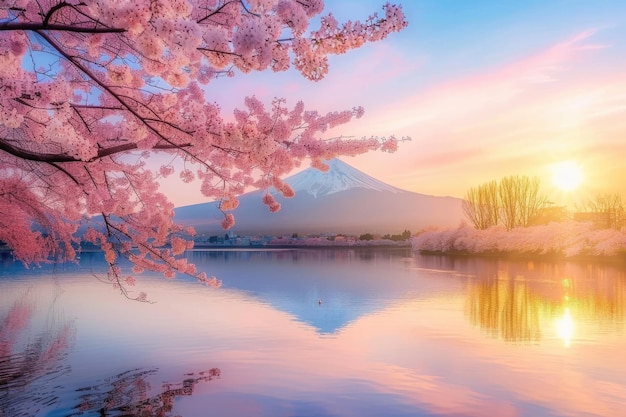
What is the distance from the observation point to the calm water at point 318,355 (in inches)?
322

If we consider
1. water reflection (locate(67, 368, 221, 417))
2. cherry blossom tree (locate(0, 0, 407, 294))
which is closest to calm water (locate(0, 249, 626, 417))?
water reflection (locate(67, 368, 221, 417))

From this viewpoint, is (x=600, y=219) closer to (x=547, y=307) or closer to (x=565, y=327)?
(x=547, y=307)

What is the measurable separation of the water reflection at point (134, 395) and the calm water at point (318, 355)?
0.03 m

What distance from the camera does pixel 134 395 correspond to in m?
8.55

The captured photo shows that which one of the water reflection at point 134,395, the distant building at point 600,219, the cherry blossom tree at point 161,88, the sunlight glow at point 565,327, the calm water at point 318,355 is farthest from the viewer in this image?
the distant building at point 600,219

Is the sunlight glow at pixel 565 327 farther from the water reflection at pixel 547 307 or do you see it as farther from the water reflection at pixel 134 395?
the water reflection at pixel 134 395

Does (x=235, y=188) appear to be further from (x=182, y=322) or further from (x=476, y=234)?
(x=476, y=234)

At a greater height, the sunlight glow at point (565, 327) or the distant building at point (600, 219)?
the distant building at point (600, 219)

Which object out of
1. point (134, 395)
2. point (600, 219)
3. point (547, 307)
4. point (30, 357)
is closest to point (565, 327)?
point (547, 307)

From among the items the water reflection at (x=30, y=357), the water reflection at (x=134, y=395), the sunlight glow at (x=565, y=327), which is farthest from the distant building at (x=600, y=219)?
the water reflection at (x=134, y=395)

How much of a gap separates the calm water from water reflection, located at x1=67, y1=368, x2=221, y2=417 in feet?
0.10

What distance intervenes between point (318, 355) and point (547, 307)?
10.2 meters

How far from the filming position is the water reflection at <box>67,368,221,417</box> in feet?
25.4

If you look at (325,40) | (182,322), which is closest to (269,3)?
(325,40)
